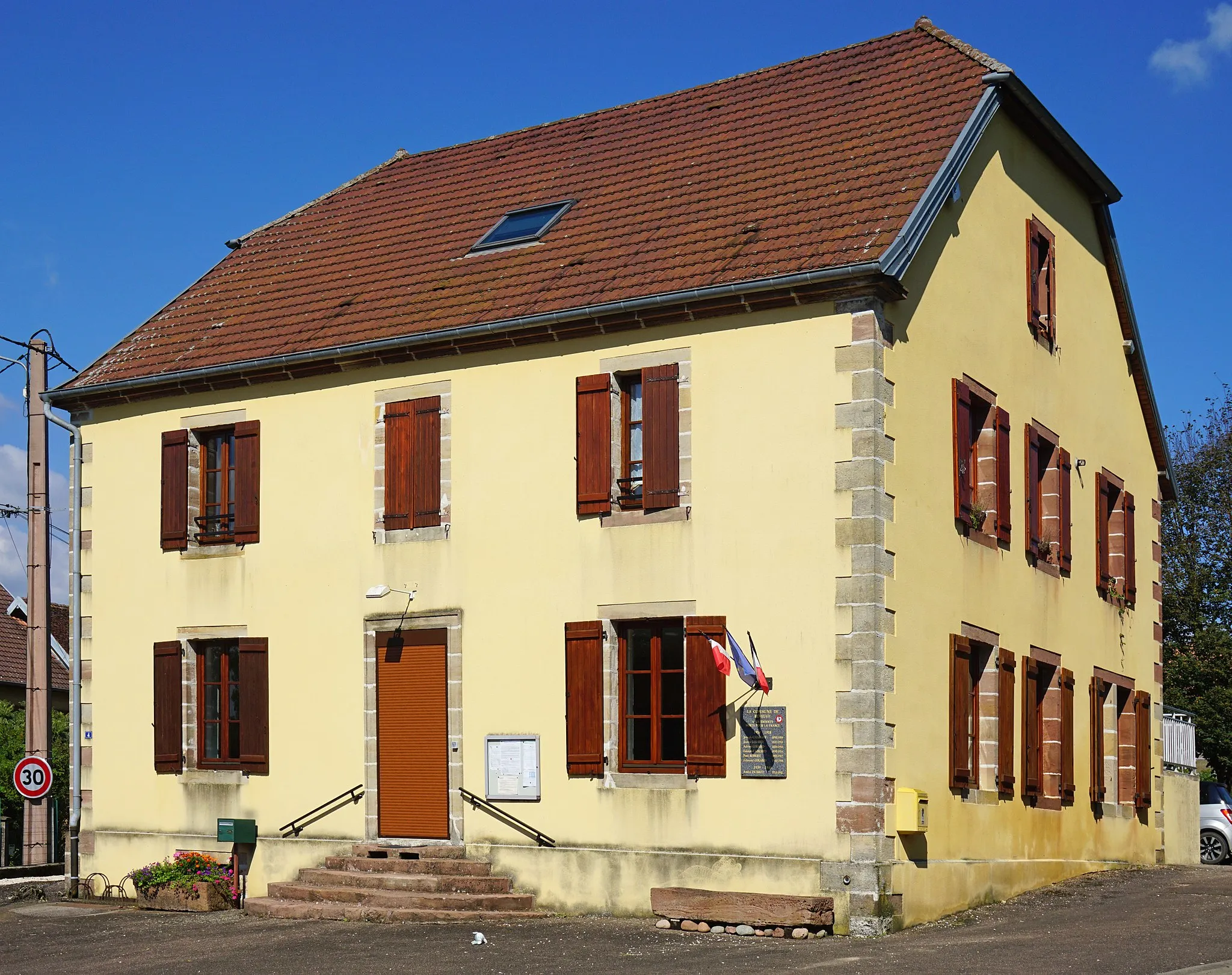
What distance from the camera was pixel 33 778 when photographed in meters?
20.6

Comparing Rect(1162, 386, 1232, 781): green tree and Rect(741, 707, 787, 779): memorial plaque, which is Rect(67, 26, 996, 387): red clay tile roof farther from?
Rect(1162, 386, 1232, 781): green tree

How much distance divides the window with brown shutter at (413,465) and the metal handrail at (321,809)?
9.13 ft

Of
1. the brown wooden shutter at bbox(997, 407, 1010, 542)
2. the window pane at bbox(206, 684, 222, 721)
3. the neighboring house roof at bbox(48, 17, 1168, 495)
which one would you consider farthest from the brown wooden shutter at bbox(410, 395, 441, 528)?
the brown wooden shutter at bbox(997, 407, 1010, 542)

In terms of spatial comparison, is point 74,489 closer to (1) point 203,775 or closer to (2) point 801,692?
(1) point 203,775

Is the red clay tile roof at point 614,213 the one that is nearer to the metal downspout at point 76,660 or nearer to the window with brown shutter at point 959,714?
the metal downspout at point 76,660

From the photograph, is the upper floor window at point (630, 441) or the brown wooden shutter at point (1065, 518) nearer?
the upper floor window at point (630, 441)

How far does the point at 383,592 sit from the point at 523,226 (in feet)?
15.2

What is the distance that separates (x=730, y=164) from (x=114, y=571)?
857 cm

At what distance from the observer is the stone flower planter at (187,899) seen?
18.5 m

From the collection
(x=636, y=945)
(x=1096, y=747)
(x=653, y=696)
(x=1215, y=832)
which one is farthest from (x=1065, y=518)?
(x=636, y=945)

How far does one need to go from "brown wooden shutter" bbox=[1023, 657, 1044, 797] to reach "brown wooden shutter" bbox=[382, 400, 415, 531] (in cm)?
693

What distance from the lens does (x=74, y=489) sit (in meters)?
21.1

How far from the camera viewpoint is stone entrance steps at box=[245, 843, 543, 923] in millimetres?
16656

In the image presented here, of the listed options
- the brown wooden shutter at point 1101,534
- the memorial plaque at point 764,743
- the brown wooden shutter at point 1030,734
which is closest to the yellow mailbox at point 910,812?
the memorial plaque at point 764,743
